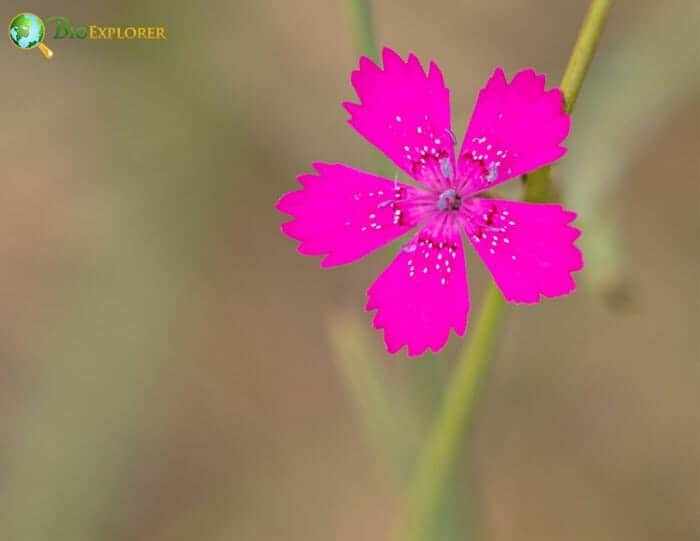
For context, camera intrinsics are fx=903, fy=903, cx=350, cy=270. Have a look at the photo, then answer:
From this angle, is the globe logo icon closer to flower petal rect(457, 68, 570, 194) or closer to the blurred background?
the blurred background

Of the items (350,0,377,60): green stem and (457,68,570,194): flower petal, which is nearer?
(457,68,570,194): flower petal

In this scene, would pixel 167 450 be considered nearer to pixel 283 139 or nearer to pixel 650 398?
pixel 283 139

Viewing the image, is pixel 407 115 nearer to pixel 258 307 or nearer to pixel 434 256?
pixel 434 256

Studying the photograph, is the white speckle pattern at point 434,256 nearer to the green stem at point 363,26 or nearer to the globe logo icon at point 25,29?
the green stem at point 363,26

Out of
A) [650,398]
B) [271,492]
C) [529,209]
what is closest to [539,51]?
[650,398]

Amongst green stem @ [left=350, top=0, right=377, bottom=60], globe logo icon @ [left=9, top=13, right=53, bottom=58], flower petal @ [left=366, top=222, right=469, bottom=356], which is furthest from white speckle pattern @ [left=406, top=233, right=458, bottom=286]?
globe logo icon @ [left=9, top=13, right=53, bottom=58]

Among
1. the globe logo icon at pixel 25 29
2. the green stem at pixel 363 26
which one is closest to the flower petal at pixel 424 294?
the green stem at pixel 363 26

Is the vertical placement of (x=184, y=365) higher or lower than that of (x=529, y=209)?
higher
